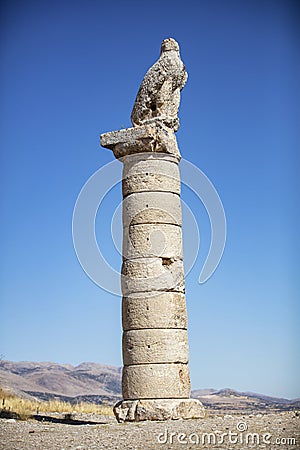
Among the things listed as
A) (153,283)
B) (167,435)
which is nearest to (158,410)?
(167,435)

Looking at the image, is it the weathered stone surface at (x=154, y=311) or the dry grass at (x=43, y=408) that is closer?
the weathered stone surface at (x=154, y=311)

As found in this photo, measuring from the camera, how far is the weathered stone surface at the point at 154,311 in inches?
523

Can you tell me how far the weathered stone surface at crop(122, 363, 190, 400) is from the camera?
12883 millimetres

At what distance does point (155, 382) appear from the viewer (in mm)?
12898

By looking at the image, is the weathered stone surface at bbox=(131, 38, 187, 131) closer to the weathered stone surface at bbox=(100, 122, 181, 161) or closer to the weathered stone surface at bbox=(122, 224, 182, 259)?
the weathered stone surface at bbox=(100, 122, 181, 161)

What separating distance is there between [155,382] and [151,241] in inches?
110

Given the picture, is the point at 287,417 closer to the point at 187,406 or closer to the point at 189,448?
the point at 187,406

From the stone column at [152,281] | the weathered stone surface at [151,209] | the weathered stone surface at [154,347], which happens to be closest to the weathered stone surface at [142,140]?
the stone column at [152,281]

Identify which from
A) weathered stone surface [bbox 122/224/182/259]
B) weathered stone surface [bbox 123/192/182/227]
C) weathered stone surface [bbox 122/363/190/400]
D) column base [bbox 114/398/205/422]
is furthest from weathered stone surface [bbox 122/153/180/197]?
column base [bbox 114/398/205/422]

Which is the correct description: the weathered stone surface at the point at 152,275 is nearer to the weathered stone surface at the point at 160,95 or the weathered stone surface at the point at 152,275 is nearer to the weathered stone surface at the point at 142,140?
the weathered stone surface at the point at 142,140

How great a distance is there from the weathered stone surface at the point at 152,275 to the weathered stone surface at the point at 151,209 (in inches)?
32.5

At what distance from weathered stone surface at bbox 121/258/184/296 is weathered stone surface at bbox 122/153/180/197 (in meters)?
1.52

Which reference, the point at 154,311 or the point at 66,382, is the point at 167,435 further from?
the point at 66,382

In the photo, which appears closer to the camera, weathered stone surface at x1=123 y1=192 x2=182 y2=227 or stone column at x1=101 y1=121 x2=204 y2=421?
stone column at x1=101 y1=121 x2=204 y2=421
